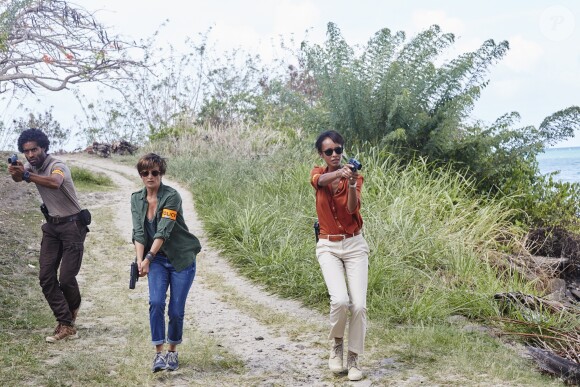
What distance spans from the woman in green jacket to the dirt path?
560 millimetres

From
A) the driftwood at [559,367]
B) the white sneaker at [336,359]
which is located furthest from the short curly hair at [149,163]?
the driftwood at [559,367]

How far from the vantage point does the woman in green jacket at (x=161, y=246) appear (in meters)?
5.13

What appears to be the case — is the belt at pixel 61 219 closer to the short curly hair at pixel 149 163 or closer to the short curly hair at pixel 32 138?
the short curly hair at pixel 32 138

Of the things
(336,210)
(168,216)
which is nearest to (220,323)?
(168,216)

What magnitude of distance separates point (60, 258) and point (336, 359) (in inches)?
105

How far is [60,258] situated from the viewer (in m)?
6.40

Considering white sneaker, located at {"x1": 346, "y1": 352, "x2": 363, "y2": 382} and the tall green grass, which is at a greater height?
the tall green grass

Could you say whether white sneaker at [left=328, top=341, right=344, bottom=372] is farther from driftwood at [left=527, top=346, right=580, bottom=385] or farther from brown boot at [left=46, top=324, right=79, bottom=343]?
brown boot at [left=46, top=324, right=79, bottom=343]

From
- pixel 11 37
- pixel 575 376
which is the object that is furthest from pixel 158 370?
pixel 11 37

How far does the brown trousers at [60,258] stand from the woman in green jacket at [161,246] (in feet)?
4.23

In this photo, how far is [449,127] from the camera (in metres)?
11.6

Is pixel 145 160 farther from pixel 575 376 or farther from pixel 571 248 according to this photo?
pixel 571 248

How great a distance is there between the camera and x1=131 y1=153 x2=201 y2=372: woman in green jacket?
513 cm

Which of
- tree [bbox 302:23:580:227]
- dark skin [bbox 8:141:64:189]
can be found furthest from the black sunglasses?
tree [bbox 302:23:580:227]
